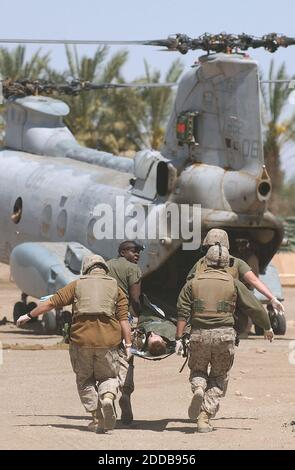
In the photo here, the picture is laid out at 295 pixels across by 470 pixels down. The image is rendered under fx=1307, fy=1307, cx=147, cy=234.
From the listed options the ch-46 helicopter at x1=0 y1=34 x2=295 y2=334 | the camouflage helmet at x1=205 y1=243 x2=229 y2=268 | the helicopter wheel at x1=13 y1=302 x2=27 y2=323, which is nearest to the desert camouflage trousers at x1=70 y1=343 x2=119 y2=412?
the camouflage helmet at x1=205 y1=243 x2=229 y2=268

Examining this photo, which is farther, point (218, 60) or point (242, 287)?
point (218, 60)

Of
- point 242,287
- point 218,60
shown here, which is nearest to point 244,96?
point 218,60

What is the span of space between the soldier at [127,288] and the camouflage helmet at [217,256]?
3.33 ft

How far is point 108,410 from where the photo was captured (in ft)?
36.6

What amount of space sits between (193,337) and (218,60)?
343 inches

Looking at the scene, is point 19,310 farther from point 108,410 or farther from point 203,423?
point 108,410

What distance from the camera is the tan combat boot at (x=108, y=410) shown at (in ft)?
36.6

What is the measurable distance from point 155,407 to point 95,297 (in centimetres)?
246

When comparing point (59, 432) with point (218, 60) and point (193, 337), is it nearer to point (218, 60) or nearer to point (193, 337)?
point (193, 337)

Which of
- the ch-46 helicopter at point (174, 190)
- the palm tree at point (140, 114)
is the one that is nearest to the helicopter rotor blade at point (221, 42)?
the ch-46 helicopter at point (174, 190)

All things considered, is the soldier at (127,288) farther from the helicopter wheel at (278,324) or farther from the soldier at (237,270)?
the helicopter wheel at (278,324)

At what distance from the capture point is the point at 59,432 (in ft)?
37.3

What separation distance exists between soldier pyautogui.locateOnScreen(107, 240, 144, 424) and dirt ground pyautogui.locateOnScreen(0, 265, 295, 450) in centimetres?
22

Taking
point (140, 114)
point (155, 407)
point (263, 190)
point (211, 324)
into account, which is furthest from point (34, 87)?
point (140, 114)
